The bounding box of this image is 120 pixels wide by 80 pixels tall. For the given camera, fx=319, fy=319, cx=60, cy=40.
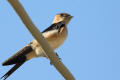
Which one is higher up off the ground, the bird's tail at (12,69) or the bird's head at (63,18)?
the bird's head at (63,18)

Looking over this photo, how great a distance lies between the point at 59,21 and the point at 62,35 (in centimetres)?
71

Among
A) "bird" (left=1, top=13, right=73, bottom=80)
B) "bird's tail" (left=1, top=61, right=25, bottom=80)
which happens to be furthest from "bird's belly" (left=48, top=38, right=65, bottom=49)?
"bird's tail" (left=1, top=61, right=25, bottom=80)

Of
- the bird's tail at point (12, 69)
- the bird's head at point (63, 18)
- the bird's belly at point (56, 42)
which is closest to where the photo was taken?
the bird's tail at point (12, 69)

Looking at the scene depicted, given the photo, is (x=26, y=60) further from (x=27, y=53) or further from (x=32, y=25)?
(x=32, y=25)

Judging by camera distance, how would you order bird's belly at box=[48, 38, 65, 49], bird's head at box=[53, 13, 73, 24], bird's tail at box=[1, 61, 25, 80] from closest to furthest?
1. bird's tail at box=[1, 61, 25, 80]
2. bird's belly at box=[48, 38, 65, 49]
3. bird's head at box=[53, 13, 73, 24]

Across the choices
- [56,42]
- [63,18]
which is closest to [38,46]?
[56,42]

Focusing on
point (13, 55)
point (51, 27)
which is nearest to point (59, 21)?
point (51, 27)

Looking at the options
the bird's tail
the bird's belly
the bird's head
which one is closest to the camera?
the bird's tail

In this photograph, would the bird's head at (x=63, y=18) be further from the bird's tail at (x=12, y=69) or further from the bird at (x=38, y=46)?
the bird's tail at (x=12, y=69)

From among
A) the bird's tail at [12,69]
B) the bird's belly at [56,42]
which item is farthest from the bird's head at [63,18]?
the bird's tail at [12,69]

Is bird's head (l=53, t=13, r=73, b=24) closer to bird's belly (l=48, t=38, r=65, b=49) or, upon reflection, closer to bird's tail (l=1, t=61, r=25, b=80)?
bird's belly (l=48, t=38, r=65, b=49)

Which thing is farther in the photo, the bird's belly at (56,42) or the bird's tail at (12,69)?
the bird's belly at (56,42)

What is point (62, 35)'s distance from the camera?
446 centimetres

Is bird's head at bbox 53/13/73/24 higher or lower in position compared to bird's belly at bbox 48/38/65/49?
higher
